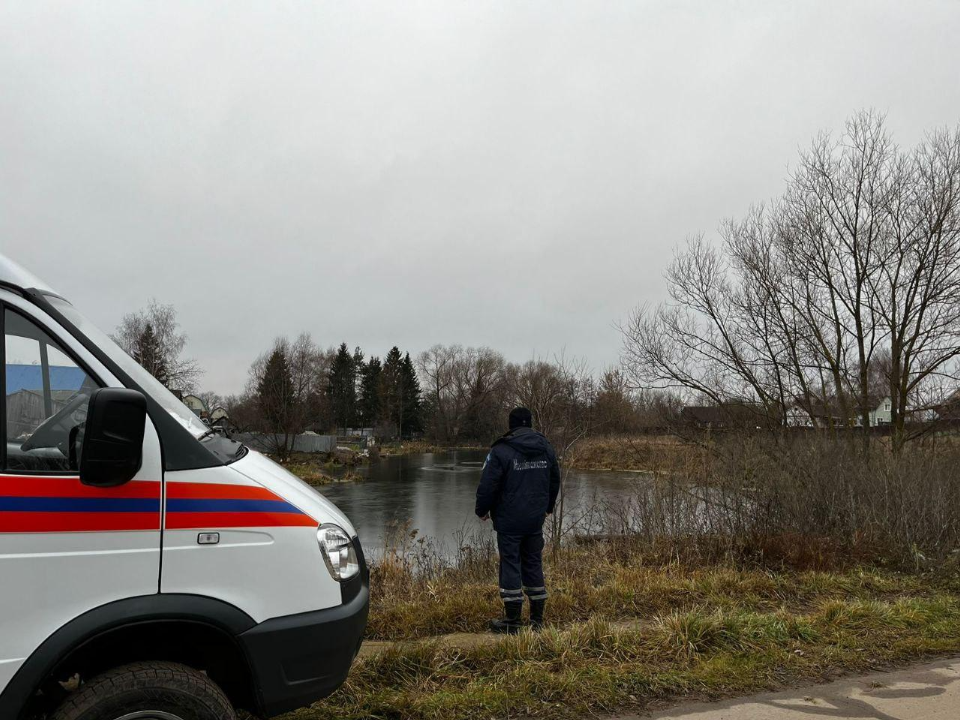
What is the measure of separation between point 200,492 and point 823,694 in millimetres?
3999

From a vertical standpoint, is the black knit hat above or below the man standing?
above

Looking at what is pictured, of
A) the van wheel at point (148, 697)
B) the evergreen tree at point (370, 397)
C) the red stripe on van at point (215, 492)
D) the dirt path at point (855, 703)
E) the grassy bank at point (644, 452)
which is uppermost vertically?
the evergreen tree at point (370, 397)

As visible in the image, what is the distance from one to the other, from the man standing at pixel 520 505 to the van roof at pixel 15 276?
355cm

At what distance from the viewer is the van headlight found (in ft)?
9.52

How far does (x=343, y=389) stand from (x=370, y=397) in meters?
3.63

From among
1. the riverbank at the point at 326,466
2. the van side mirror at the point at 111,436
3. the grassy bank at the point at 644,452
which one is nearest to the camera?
the van side mirror at the point at 111,436

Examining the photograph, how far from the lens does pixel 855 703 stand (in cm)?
405

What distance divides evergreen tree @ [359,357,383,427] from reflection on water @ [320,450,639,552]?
45.7m

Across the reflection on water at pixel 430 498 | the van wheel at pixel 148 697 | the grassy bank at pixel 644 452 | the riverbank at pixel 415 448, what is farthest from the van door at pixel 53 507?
the riverbank at pixel 415 448

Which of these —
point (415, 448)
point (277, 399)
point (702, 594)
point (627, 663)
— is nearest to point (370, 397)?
point (415, 448)

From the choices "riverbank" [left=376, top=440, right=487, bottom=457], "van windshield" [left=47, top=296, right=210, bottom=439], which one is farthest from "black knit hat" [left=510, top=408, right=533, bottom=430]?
"riverbank" [left=376, top=440, right=487, bottom=457]

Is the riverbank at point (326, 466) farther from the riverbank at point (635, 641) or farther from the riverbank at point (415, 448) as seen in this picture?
the riverbank at point (635, 641)

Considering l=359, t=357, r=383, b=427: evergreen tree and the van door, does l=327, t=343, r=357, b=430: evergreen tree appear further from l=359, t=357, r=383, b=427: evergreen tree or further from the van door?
the van door

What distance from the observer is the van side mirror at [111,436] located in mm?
2342
